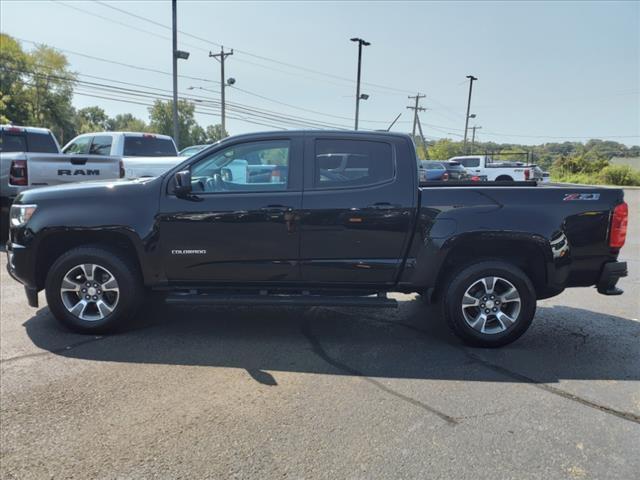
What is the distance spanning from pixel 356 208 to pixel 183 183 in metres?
1.59

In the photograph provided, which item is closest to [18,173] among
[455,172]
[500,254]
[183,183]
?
[183,183]

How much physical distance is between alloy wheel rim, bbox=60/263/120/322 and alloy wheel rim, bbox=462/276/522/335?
10.8ft

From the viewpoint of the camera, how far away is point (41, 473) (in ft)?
8.63

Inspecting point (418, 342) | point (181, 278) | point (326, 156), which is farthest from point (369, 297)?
point (181, 278)

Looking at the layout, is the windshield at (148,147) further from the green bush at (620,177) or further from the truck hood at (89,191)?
the green bush at (620,177)

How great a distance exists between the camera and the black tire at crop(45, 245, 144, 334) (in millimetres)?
4613

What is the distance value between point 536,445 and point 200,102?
43.9m

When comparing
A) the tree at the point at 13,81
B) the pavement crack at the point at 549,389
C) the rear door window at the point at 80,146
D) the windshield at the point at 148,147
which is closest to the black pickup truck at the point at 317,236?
the pavement crack at the point at 549,389

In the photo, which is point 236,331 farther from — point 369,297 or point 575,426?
point 575,426

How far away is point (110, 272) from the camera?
4617 mm

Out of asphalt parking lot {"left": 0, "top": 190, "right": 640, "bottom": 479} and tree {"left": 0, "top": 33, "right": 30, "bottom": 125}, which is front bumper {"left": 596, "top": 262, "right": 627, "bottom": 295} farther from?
tree {"left": 0, "top": 33, "right": 30, "bottom": 125}

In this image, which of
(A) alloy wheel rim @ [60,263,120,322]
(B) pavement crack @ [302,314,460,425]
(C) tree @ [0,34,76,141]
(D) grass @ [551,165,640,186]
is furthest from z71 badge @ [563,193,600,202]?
(C) tree @ [0,34,76,141]

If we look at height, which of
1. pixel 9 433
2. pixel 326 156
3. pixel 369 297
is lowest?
pixel 9 433

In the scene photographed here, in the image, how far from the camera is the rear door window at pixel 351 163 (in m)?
4.57
